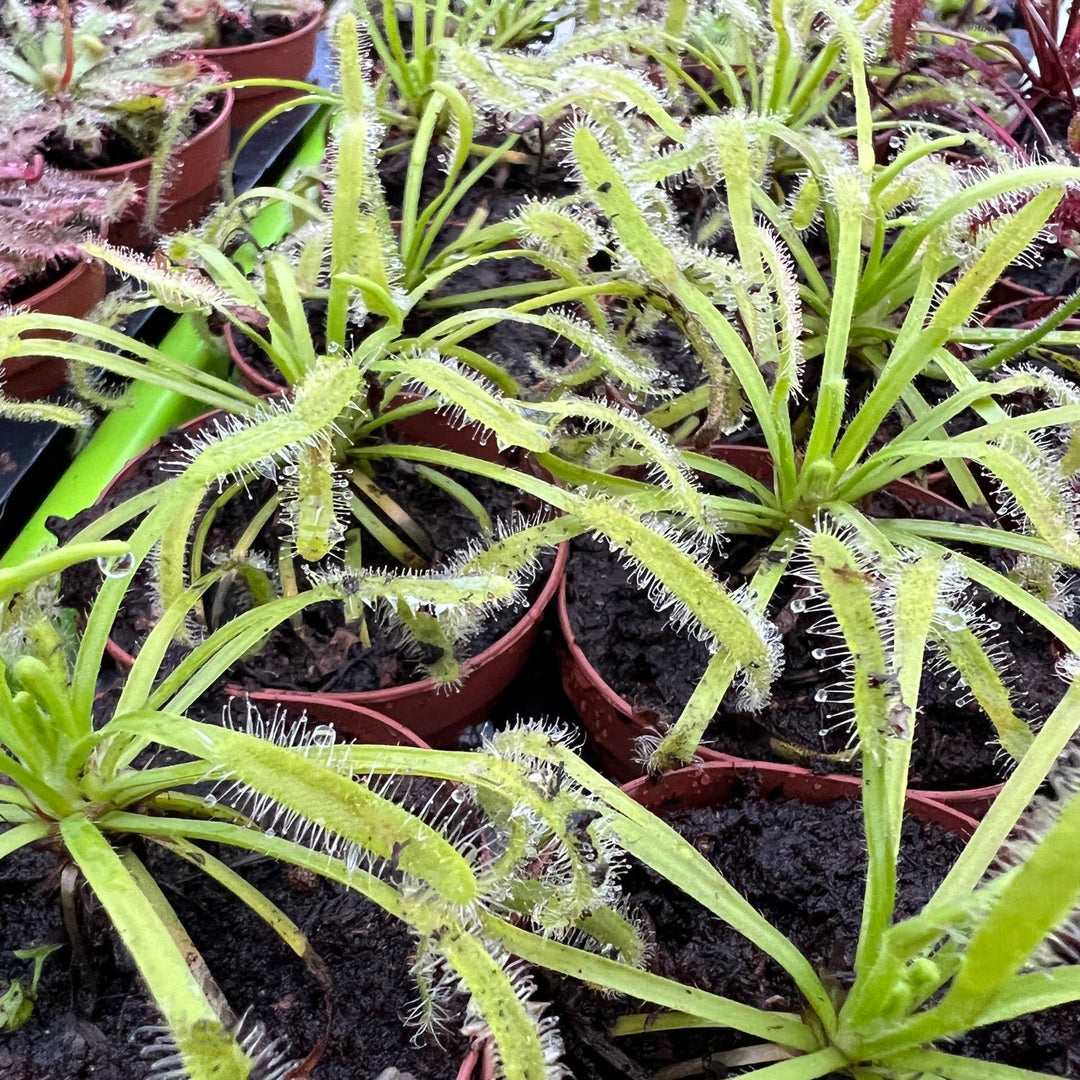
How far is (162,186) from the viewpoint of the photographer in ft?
5.28

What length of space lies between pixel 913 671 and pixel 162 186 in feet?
5.10

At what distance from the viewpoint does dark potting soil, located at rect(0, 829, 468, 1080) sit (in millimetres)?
737

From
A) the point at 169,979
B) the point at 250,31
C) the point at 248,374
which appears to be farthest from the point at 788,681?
the point at 250,31

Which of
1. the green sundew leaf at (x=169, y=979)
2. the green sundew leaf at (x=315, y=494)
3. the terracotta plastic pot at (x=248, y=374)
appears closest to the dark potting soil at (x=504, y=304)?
the terracotta plastic pot at (x=248, y=374)

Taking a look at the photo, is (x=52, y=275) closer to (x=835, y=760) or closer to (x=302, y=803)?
(x=302, y=803)

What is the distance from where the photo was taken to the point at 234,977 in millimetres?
794

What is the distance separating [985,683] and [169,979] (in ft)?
2.60

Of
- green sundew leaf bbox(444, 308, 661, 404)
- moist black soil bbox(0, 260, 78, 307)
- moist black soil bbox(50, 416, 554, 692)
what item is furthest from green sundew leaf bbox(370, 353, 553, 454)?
moist black soil bbox(0, 260, 78, 307)

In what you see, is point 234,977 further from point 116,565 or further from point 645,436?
point 645,436

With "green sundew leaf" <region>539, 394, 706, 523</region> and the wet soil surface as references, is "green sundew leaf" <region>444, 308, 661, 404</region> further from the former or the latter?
the wet soil surface

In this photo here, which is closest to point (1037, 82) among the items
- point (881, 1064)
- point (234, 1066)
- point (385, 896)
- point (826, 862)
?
point (826, 862)

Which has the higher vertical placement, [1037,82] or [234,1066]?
[1037,82]

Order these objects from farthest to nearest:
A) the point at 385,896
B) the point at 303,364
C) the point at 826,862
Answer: the point at 303,364
the point at 826,862
the point at 385,896

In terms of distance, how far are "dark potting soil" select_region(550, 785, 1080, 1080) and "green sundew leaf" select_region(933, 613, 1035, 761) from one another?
13cm
